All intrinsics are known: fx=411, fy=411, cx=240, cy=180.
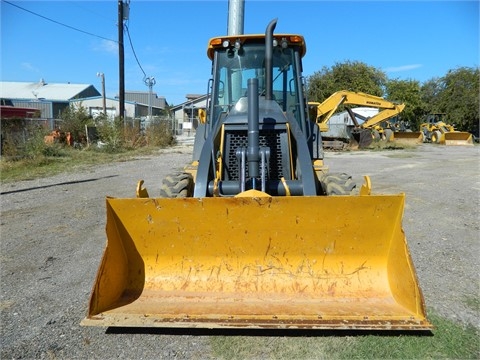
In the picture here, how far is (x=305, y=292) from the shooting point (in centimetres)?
346

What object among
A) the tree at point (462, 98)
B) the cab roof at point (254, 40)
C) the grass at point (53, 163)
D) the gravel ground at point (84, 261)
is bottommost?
the gravel ground at point (84, 261)

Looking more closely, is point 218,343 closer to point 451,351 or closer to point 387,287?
point 387,287

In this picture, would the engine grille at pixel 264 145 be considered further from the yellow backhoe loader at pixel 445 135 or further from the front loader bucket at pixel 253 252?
the yellow backhoe loader at pixel 445 135

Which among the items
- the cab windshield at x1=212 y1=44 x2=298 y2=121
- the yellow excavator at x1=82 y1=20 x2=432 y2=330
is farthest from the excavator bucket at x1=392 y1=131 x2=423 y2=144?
the yellow excavator at x1=82 y1=20 x2=432 y2=330

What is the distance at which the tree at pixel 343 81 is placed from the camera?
136 ft

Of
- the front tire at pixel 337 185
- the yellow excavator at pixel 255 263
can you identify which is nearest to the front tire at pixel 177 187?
the yellow excavator at pixel 255 263

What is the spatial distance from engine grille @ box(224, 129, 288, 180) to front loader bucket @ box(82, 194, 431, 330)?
129cm

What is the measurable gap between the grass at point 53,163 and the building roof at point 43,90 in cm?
3165

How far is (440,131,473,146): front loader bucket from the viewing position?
3020 cm

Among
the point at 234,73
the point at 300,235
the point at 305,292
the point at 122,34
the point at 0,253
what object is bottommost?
the point at 0,253

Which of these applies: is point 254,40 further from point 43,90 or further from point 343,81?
point 43,90

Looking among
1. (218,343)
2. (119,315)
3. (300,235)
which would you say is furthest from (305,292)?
(119,315)

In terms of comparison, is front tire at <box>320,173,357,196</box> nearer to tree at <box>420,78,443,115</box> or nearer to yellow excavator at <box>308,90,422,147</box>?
yellow excavator at <box>308,90,422,147</box>

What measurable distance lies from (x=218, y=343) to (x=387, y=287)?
4.84 ft
